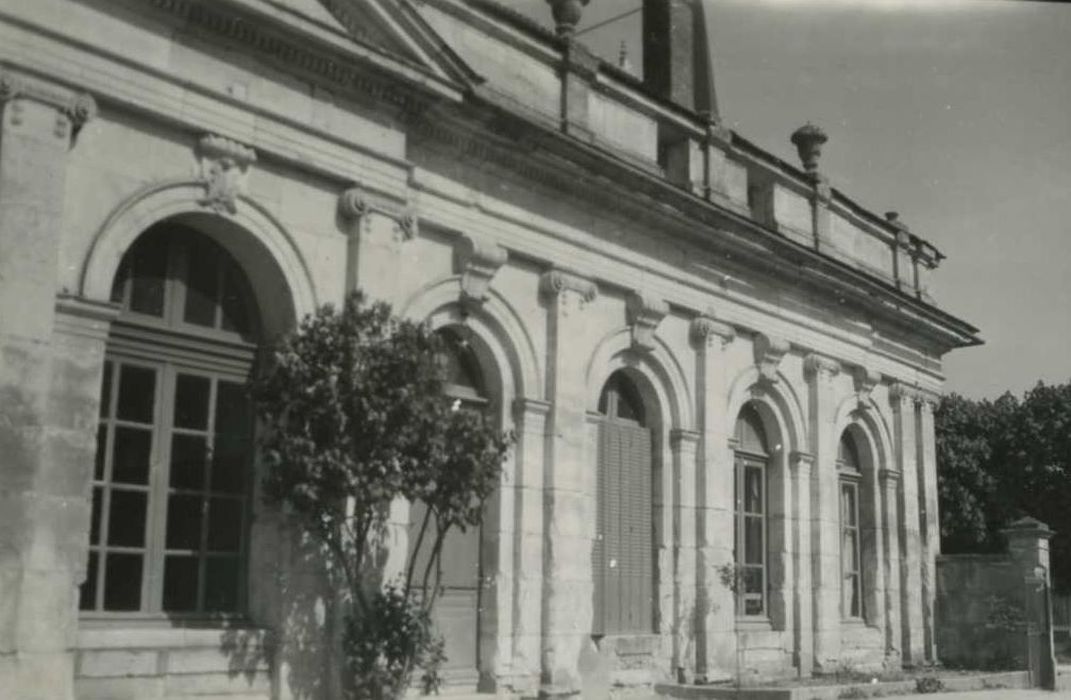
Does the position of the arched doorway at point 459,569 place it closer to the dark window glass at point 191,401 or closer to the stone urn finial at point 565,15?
the dark window glass at point 191,401

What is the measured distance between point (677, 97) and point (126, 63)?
32.0 feet

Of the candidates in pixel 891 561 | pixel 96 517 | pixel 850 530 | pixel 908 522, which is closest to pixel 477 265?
pixel 96 517

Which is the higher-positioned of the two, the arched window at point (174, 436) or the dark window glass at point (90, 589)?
the arched window at point (174, 436)

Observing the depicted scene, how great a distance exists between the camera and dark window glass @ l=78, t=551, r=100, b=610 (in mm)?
9578

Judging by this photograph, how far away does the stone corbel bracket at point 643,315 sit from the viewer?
14.7 metres

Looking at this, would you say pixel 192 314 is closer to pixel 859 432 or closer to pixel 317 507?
pixel 317 507

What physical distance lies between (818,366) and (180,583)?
33.9ft

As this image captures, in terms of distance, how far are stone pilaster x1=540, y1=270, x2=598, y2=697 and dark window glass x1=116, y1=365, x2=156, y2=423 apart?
449cm

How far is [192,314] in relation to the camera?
34.8 ft

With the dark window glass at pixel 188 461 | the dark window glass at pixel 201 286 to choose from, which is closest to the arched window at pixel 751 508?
the dark window glass at pixel 201 286

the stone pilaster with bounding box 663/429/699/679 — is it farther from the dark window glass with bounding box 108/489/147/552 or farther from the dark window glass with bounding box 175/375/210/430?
the dark window glass with bounding box 108/489/147/552

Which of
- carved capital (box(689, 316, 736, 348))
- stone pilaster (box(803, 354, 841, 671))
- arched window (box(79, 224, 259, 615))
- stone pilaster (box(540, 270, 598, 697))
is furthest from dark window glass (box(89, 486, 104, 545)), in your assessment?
stone pilaster (box(803, 354, 841, 671))

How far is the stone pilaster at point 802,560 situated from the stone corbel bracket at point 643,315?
367 cm

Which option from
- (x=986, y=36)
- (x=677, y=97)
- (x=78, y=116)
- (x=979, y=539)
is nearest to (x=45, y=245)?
(x=78, y=116)
